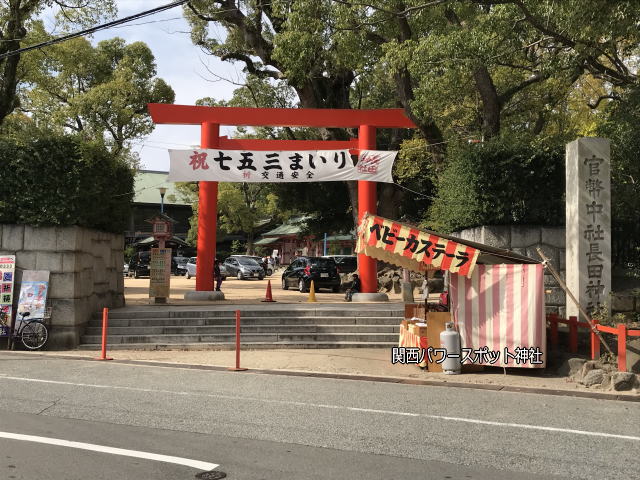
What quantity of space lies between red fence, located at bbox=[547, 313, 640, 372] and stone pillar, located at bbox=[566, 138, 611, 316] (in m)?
0.81

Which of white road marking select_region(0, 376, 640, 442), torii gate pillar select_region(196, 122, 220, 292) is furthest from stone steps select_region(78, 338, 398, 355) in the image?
torii gate pillar select_region(196, 122, 220, 292)

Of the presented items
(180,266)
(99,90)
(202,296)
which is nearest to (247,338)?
(202,296)

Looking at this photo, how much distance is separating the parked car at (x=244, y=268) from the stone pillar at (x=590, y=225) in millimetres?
26835

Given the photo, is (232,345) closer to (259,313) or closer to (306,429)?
(259,313)

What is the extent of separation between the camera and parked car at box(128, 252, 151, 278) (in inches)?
1622

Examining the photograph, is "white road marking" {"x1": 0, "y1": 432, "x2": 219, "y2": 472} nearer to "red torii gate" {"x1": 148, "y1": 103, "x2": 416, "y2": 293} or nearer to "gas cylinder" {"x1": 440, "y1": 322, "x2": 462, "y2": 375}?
"gas cylinder" {"x1": 440, "y1": 322, "x2": 462, "y2": 375}

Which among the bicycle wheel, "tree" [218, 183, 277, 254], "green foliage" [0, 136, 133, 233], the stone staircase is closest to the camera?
the bicycle wheel

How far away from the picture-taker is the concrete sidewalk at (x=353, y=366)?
365 inches

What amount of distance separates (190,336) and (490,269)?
23.2ft

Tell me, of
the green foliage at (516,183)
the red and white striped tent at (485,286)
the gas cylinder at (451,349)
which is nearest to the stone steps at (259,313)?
the green foliage at (516,183)

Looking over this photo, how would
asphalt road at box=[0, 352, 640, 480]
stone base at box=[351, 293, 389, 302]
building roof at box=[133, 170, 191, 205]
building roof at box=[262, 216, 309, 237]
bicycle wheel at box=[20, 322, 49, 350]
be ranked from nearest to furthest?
asphalt road at box=[0, 352, 640, 480], bicycle wheel at box=[20, 322, 49, 350], stone base at box=[351, 293, 389, 302], building roof at box=[262, 216, 309, 237], building roof at box=[133, 170, 191, 205]

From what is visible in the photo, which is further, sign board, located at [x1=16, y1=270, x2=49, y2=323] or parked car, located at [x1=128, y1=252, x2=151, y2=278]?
parked car, located at [x1=128, y1=252, x2=151, y2=278]

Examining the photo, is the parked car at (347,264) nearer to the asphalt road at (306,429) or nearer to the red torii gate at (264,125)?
the red torii gate at (264,125)

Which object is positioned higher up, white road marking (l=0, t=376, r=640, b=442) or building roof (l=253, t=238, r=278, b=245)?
building roof (l=253, t=238, r=278, b=245)
